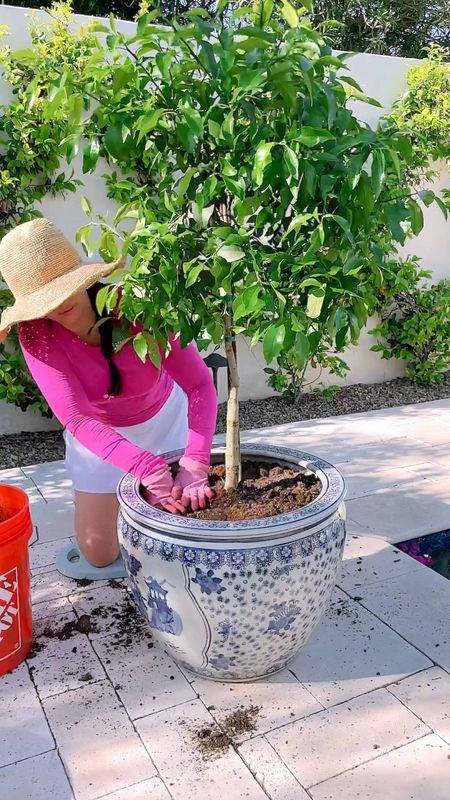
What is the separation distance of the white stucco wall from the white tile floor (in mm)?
2385

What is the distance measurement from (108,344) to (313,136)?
1129 mm

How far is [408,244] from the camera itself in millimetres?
5598

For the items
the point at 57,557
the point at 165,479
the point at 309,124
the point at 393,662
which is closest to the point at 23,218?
the point at 57,557

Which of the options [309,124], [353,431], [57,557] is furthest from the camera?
[353,431]

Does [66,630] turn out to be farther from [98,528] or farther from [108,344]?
[108,344]

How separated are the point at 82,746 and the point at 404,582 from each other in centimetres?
130

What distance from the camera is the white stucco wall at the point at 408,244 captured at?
165 inches

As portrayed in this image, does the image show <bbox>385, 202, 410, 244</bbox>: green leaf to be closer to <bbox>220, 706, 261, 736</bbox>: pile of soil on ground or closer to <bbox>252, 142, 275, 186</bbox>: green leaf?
<bbox>252, 142, 275, 186</bbox>: green leaf

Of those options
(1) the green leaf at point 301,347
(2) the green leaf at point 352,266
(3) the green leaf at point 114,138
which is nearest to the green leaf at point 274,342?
(1) the green leaf at point 301,347

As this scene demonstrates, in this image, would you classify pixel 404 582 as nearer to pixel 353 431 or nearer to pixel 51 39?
pixel 353 431

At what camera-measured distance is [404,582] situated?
2494mm

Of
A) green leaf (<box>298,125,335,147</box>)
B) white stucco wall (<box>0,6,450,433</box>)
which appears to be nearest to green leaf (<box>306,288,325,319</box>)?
green leaf (<box>298,125,335,147</box>)

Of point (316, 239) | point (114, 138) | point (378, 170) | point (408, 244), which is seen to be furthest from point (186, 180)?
point (408, 244)

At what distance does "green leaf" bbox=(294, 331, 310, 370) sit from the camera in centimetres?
133
